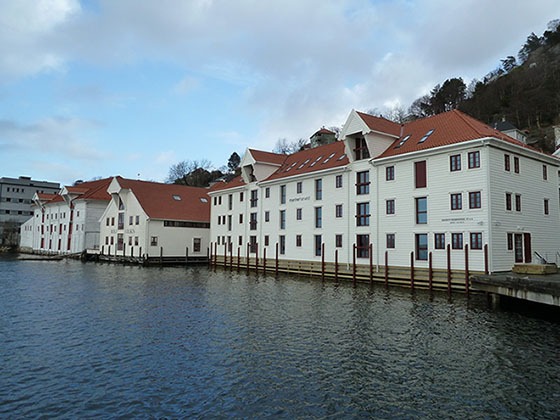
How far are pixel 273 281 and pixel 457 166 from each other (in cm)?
1579

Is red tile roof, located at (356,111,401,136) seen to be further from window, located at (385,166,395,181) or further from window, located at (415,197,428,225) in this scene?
window, located at (415,197,428,225)

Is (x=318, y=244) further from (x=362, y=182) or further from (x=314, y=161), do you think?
(x=314, y=161)

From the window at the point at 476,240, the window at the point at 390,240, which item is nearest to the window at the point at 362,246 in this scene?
the window at the point at 390,240

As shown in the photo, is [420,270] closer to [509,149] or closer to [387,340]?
[509,149]

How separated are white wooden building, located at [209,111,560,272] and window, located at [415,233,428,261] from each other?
0.21 ft

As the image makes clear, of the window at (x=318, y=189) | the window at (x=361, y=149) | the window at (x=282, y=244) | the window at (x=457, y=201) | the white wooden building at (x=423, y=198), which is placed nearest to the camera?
the white wooden building at (x=423, y=198)

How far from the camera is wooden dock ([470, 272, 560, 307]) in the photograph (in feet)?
54.1

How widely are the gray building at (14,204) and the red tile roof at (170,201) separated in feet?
166

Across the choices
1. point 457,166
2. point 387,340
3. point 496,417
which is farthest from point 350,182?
point 496,417

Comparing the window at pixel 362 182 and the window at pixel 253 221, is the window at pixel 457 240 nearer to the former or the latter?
the window at pixel 362 182

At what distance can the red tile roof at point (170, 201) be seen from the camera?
175ft

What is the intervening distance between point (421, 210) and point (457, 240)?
3.23 m

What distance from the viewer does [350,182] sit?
3288 centimetres

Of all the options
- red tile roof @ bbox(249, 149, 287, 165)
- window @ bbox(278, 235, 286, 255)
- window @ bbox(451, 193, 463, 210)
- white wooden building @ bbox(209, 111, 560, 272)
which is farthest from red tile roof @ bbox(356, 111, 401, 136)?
red tile roof @ bbox(249, 149, 287, 165)
